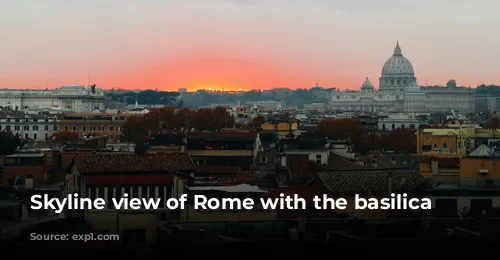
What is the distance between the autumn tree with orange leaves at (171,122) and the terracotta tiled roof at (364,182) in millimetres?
39511

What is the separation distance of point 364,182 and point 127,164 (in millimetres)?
3120

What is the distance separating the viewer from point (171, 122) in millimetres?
69438

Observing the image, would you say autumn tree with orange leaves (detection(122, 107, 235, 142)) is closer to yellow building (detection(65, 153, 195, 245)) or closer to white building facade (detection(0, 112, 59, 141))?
white building facade (detection(0, 112, 59, 141))

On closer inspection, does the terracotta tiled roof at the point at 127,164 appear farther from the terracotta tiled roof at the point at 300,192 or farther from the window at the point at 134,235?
the window at the point at 134,235

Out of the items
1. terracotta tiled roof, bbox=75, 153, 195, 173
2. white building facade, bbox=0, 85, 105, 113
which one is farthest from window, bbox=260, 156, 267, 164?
white building facade, bbox=0, 85, 105, 113

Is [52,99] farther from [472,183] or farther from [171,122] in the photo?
[472,183]

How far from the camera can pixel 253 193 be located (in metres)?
15.2

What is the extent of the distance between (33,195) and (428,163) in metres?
11.2

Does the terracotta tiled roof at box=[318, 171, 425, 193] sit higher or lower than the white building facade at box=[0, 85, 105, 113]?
lower

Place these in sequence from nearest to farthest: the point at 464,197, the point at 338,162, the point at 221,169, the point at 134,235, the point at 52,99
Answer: the point at 134,235
the point at 464,197
the point at 338,162
the point at 221,169
the point at 52,99

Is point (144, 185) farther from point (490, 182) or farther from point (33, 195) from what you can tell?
point (490, 182)

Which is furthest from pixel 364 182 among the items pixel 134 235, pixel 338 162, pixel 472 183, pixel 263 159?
pixel 263 159

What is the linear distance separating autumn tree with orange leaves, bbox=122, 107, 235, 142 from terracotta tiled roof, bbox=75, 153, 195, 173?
1575 inches

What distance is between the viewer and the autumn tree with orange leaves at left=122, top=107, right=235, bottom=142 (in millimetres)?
61222
